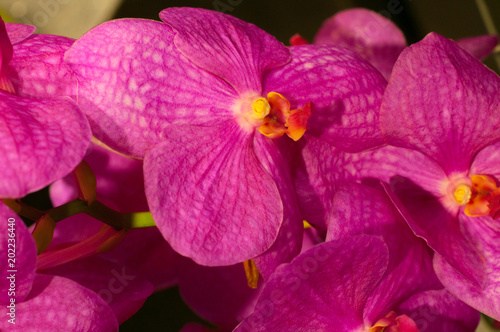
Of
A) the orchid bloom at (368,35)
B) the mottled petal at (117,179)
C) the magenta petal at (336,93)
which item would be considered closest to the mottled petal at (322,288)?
the magenta petal at (336,93)

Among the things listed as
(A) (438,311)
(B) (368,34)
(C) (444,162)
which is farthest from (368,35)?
(A) (438,311)

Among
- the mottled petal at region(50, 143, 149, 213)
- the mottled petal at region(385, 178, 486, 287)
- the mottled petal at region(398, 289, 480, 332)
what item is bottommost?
the mottled petal at region(398, 289, 480, 332)

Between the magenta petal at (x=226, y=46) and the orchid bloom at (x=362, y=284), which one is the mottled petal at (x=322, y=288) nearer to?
the orchid bloom at (x=362, y=284)

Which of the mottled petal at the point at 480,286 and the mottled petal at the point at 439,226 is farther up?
the mottled petal at the point at 439,226

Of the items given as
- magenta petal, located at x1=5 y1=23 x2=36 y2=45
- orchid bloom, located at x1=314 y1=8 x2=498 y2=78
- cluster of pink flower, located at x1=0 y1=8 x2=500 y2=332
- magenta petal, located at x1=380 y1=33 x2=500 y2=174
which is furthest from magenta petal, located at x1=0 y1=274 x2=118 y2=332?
orchid bloom, located at x1=314 y1=8 x2=498 y2=78

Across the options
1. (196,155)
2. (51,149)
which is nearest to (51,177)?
(51,149)

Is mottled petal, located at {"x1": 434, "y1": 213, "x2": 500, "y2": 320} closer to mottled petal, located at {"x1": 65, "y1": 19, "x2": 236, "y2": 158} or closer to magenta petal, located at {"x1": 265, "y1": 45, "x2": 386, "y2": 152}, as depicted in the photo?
magenta petal, located at {"x1": 265, "y1": 45, "x2": 386, "y2": 152}
